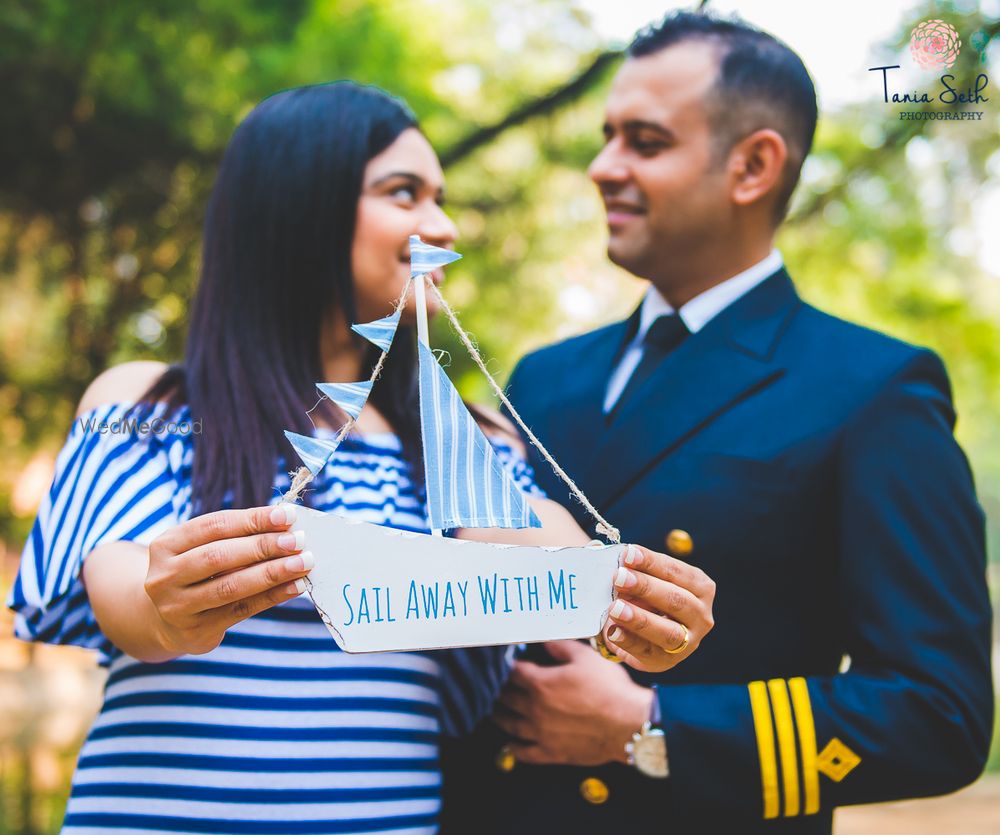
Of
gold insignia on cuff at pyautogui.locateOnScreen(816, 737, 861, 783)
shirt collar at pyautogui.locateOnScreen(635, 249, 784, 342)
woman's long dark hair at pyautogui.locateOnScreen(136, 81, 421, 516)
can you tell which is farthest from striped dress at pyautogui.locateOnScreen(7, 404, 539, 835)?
shirt collar at pyautogui.locateOnScreen(635, 249, 784, 342)

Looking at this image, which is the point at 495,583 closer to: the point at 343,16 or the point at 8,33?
the point at 8,33

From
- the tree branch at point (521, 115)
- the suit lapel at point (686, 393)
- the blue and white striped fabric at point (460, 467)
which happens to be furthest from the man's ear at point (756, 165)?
the tree branch at point (521, 115)

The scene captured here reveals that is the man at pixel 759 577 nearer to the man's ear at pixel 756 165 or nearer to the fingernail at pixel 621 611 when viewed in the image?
the man's ear at pixel 756 165

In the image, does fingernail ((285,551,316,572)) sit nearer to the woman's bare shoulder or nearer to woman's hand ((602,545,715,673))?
woman's hand ((602,545,715,673))

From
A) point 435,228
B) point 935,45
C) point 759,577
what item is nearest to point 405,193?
point 435,228

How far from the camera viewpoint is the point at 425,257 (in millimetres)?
1365

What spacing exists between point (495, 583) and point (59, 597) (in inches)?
31.8

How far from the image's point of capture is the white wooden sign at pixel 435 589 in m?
1.20

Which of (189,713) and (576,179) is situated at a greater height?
(576,179)

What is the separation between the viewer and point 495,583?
122 cm

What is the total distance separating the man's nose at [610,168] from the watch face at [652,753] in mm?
1245

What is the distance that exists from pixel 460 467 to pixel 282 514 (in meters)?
0.27

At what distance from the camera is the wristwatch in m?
1.74

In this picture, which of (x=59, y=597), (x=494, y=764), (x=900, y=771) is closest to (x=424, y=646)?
(x=59, y=597)
